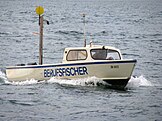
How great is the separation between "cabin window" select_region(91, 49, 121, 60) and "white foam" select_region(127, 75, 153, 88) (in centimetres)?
190

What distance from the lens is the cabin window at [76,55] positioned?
105 feet

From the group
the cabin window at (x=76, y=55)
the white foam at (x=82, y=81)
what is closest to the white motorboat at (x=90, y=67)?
the cabin window at (x=76, y=55)

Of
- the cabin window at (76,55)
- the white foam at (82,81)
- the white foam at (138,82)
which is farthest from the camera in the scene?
the white foam at (138,82)

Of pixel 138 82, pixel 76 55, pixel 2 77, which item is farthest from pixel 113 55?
pixel 2 77

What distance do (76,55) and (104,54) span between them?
4.54ft

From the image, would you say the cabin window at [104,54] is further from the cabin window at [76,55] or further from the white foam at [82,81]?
the white foam at [82,81]

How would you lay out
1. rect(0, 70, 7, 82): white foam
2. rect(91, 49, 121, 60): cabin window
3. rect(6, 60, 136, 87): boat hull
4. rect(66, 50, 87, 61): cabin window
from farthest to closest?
rect(0, 70, 7, 82): white foam → rect(66, 50, 87, 61): cabin window → rect(91, 49, 121, 60): cabin window → rect(6, 60, 136, 87): boat hull

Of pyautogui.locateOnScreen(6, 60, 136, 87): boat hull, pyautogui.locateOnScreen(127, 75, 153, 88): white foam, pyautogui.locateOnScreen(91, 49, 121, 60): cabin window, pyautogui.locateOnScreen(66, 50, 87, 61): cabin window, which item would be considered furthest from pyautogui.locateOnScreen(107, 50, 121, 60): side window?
pyautogui.locateOnScreen(127, 75, 153, 88): white foam

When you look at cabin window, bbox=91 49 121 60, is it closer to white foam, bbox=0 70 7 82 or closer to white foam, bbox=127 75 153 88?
white foam, bbox=127 75 153 88

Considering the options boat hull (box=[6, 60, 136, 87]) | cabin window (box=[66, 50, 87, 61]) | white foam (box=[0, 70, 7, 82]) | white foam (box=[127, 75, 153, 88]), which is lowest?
white foam (box=[0, 70, 7, 82])

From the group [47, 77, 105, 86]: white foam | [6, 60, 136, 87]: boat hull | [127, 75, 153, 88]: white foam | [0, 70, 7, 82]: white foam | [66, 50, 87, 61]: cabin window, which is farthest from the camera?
[0, 70, 7, 82]: white foam

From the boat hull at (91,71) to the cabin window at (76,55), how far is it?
61 cm

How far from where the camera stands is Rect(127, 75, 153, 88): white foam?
33.5 metres

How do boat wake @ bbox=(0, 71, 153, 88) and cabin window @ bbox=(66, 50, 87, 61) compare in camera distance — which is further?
cabin window @ bbox=(66, 50, 87, 61)
